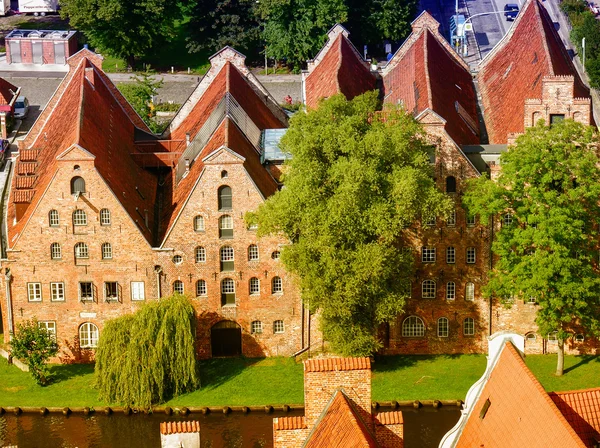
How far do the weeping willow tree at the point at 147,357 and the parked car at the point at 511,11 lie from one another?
96.1m

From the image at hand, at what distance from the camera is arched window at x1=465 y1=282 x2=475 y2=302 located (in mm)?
104125

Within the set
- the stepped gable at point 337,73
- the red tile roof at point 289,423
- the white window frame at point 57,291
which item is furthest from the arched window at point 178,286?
the red tile roof at point 289,423

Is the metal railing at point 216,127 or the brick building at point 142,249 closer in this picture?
the brick building at point 142,249

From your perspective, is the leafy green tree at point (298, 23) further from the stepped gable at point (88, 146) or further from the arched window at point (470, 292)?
the arched window at point (470, 292)

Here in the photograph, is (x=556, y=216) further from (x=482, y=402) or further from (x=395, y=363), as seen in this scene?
(x=482, y=402)

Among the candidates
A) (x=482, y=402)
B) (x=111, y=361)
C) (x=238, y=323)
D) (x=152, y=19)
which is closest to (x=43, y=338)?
(x=111, y=361)

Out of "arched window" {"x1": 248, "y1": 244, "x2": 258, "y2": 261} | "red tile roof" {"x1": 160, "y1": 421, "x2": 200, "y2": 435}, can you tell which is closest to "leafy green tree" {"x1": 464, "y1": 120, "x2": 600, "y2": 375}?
"arched window" {"x1": 248, "y1": 244, "x2": 258, "y2": 261}

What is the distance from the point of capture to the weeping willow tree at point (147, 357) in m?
97.2

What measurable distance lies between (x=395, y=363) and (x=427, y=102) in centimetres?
1981

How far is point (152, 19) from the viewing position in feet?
529

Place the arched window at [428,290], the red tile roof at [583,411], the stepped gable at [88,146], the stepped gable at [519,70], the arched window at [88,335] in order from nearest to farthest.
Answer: the red tile roof at [583,411] < the stepped gable at [88,146] < the arched window at [88,335] < the arched window at [428,290] < the stepped gable at [519,70]

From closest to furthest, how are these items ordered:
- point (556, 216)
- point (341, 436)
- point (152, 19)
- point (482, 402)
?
point (341, 436), point (482, 402), point (556, 216), point (152, 19)

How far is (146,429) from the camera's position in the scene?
314 ft

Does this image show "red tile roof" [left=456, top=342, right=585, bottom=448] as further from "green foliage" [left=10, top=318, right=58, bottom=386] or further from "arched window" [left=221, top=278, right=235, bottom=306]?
"green foliage" [left=10, top=318, right=58, bottom=386]
